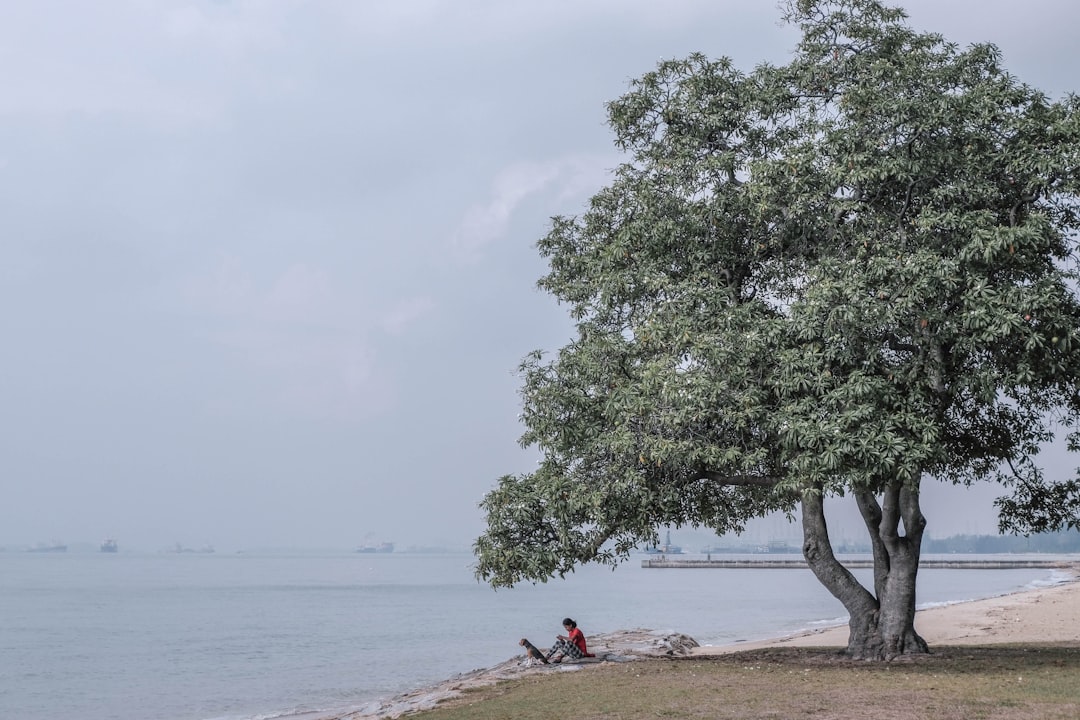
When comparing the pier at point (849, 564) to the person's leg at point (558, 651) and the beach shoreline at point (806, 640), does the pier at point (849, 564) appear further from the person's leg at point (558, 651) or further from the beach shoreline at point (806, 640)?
the person's leg at point (558, 651)

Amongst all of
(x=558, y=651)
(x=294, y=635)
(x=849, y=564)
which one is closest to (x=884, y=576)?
(x=558, y=651)

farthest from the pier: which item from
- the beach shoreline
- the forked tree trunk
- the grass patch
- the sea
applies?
the grass patch

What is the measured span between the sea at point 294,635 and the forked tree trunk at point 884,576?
→ 520 inches

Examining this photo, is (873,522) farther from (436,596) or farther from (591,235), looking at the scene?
(436,596)

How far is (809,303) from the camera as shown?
53.3 feet

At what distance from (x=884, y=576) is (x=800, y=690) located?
5478 millimetres

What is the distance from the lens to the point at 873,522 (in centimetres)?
2014

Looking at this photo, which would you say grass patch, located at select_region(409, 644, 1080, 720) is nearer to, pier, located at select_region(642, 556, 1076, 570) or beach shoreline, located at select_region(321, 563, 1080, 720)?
beach shoreline, located at select_region(321, 563, 1080, 720)

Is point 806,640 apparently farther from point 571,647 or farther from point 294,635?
point 294,635

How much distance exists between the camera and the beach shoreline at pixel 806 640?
20.9m

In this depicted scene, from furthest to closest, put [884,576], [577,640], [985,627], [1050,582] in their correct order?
[1050,582] → [985,627] → [577,640] → [884,576]

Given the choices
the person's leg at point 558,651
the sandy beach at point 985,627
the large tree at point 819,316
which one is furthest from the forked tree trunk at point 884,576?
the sandy beach at point 985,627

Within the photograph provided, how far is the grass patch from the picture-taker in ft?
44.0

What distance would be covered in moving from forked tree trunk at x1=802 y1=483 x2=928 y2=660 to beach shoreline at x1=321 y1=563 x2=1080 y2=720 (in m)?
4.61
